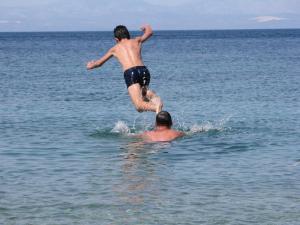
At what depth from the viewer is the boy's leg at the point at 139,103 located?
15.6 m

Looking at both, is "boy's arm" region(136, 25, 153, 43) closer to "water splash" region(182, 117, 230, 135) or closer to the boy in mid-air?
the boy in mid-air

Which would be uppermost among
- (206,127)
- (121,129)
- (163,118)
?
(163,118)

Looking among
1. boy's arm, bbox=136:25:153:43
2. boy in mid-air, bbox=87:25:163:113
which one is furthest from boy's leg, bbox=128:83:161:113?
boy's arm, bbox=136:25:153:43

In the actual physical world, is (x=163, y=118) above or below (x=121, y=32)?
below

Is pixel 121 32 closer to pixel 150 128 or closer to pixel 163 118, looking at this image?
pixel 163 118

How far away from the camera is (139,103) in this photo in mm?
15617

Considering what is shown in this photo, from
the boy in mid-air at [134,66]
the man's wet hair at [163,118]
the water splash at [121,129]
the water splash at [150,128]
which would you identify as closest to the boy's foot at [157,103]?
the boy in mid-air at [134,66]

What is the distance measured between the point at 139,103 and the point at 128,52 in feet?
3.58

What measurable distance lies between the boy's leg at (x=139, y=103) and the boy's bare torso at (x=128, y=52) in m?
0.47

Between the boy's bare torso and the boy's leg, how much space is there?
47cm

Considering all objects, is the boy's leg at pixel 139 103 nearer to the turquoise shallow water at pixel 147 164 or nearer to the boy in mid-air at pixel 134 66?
the boy in mid-air at pixel 134 66

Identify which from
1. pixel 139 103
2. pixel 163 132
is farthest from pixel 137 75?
pixel 163 132

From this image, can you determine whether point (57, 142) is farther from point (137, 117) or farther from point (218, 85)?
point (218, 85)

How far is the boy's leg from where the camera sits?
1561 centimetres
